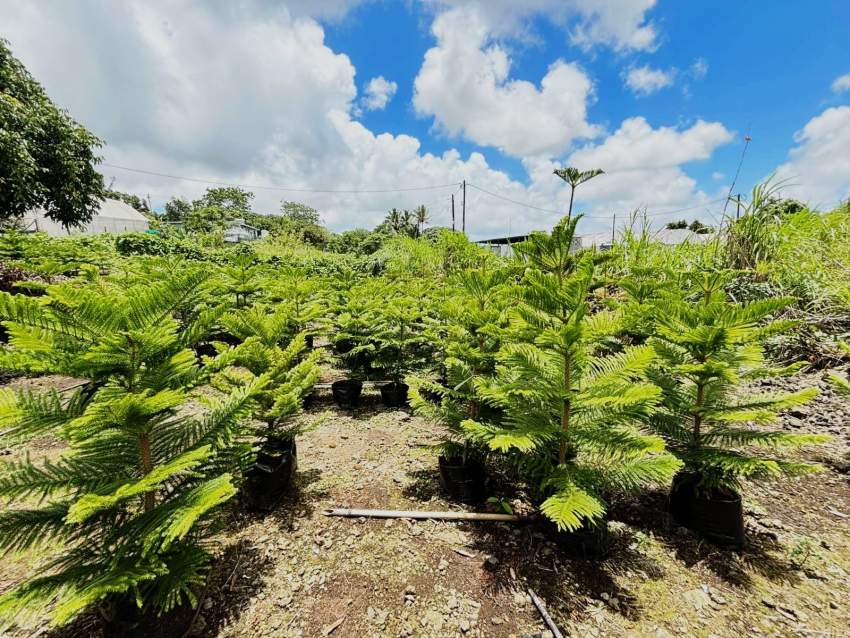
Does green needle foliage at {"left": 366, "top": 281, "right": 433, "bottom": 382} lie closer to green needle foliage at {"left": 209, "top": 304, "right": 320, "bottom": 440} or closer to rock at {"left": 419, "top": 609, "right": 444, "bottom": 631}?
green needle foliage at {"left": 209, "top": 304, "right": 320, "bottom": 440}

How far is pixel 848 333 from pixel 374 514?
16.6 feet

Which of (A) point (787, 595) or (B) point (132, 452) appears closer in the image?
(B) point (132, 452)

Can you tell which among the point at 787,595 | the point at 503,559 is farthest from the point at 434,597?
the point at 787,595

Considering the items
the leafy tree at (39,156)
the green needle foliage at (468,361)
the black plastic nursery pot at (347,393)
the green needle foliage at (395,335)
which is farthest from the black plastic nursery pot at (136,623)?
the leafy tree at (39,156)

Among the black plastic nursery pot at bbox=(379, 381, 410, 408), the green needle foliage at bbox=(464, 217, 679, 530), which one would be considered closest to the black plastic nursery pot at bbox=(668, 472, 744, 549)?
the green needle foliage at bbox=(464, 217, 679, 530)

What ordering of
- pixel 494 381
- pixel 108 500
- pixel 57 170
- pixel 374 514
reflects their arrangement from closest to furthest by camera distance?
pixel 108 500
pixel 494 381
pixel 374 514
pixel 57 170

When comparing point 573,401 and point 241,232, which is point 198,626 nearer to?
point 573,401

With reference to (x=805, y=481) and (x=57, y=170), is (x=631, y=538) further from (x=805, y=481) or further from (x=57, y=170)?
(x=57, y=170)

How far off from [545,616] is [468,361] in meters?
1.46

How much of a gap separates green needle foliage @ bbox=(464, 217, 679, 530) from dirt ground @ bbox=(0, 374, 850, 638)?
39 centimetres

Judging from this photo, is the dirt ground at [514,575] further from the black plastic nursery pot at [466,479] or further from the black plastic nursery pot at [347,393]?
the black plastic nursery pot at [347,393]

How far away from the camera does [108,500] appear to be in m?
1.10

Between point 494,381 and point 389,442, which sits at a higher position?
point 494,381

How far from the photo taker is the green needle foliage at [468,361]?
7.70ft
